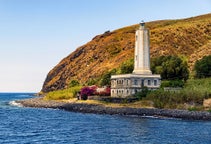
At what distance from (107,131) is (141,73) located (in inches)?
1477

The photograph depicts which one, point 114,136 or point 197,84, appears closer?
point 114,136

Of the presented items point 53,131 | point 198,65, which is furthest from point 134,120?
point 198,65

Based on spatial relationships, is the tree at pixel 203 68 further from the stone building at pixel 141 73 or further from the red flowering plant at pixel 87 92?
the red flowering plant at pixel 87 92

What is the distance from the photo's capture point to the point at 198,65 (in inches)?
4257

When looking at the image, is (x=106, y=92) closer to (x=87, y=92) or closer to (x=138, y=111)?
(x=87, y=92)

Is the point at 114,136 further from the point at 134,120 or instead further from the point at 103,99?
the point at 103,99

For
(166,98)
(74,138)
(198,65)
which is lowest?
(74,138)

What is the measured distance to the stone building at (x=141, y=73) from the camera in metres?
94.2

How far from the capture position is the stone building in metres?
94.2

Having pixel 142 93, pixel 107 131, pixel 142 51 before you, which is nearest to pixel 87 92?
pixel 142 93

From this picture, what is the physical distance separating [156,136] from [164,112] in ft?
78.7

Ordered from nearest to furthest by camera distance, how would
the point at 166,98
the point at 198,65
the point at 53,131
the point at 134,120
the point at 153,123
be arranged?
1. the point at 53,131
2. the point at 153,123
3. the point at 134,120
4. the point at 166,98
5. the point at 198,65

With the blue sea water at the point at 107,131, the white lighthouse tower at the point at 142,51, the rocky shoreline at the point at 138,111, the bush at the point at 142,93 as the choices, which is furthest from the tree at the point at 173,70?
the blue sea water at the point at 107,131

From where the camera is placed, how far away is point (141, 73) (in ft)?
313
